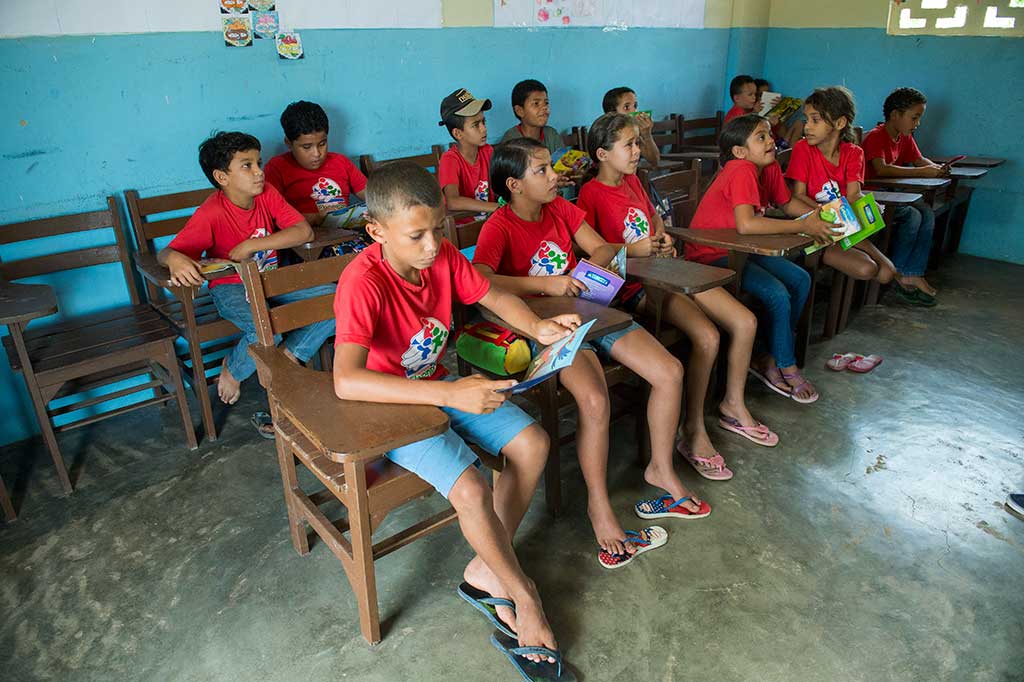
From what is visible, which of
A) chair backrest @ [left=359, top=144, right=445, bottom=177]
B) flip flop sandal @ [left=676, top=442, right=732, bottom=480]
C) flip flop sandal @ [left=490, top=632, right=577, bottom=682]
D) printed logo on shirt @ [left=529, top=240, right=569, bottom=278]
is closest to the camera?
flip flop sandal @ [left=490, top=632, right=577, bottom=682]

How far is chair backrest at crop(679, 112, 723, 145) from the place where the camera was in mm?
5324

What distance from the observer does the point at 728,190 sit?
9.30 ft

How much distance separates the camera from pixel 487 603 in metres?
1.81

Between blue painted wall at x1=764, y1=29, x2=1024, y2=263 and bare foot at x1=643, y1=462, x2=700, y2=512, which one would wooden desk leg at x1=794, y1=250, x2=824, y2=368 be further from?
blue painted wall at x1=764, y1=29, x2=1024, y2=263

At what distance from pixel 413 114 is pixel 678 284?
87.2 inches

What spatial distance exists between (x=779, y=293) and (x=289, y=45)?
2476 mm

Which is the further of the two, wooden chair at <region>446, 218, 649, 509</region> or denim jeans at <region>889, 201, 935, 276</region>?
denim jeans at <region>889, 201, 935, 276</region>

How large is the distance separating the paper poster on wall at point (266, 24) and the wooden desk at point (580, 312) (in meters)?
1.99

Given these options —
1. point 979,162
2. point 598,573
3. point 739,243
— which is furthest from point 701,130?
point 598,573

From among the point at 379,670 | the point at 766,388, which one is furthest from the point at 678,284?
the point at 379,670

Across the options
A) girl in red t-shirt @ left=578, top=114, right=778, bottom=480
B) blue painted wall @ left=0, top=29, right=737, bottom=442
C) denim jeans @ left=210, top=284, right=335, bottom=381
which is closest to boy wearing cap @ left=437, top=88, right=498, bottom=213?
blue painted wall @ left=0, top=29, right=737, bottom=442

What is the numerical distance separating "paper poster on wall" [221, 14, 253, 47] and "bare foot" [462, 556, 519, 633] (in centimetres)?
249

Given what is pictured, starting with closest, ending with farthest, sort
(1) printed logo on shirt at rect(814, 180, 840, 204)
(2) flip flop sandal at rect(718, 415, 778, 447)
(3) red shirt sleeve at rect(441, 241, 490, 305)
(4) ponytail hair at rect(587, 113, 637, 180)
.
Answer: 1. (3) red shirt sleeve at rect(441, 241, 490, 305)
2. (4) ponytail hair at rect(587, 113, 637, 180)
3. (2) flip flop sandal at rect(718, 415, 778, 447)
4. (1) printed logo on shirt at rect(814, 180, 840, 204)

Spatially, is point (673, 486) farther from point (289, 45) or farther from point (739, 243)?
point (289, 45)
